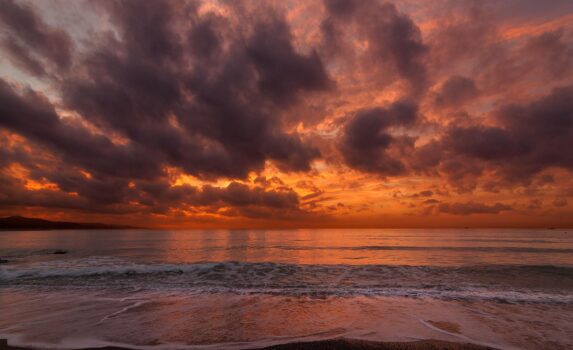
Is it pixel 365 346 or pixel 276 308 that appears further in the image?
pixel 276 308

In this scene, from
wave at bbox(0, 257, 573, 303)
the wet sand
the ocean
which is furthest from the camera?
wave at bbox(0, 257, 573, 303)

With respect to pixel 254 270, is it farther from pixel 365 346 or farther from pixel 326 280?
pixel 365 346

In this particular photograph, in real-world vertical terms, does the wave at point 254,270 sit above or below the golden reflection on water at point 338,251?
above

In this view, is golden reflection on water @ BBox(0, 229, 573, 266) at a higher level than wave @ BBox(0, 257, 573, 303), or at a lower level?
lower

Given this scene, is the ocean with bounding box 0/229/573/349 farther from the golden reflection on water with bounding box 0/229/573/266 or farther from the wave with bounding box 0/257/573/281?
the golden reflection on water with bounding box 0/229/573/266

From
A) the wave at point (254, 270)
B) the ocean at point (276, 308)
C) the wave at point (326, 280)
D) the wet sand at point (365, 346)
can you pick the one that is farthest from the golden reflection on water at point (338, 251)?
the wet sand at point (365, 346)

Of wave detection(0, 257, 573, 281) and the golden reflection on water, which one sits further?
the golden reflection on water

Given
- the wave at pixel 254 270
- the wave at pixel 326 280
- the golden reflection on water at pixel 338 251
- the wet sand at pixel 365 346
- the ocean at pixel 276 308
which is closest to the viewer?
the wet sand at pixel 365 346

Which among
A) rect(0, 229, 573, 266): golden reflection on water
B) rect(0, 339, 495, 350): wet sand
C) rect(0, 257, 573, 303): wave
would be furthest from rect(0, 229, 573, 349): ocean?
rect(0, 229, 573, 266): golden reflection on water

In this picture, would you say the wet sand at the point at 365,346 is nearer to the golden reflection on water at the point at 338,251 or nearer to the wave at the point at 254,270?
the wave at the point at 254,270

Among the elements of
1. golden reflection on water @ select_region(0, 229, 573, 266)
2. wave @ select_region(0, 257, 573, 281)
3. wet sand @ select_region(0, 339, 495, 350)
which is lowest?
golden reflection on water @ select_region(0, 229, 573, 266)

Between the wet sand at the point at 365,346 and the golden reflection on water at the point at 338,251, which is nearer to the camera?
the wet sand at the point at 365,346

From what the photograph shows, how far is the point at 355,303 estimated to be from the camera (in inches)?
564

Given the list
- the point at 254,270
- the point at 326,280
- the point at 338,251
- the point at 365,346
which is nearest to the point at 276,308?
the point at 365,346
